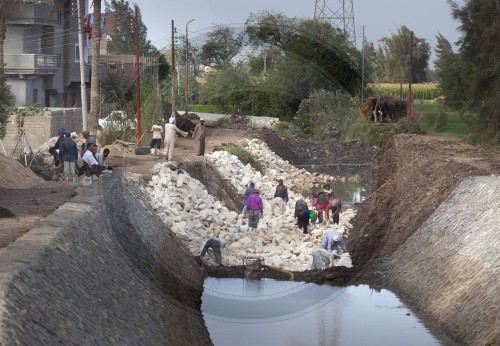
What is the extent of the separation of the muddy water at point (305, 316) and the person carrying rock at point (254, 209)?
5.22 metres

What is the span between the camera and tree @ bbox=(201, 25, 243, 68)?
160ft

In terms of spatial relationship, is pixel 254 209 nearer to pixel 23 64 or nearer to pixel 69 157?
pixel 69 157

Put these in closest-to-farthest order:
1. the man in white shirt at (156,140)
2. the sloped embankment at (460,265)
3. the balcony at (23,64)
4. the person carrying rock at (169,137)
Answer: the sloped embankment at (460,265)
the person carrying rock at (169,137)
the man in white shirt at (156,140)
the balcony at (23,64)

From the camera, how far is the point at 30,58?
51156mm

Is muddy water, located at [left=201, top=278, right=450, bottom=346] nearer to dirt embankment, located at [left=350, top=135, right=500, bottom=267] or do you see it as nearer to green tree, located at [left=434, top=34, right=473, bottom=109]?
dirt embankment, located at [left=350, top=135, right=500, bottom=267]

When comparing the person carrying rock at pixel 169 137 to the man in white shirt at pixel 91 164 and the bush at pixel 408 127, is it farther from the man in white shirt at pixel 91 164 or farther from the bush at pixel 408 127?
the bush at pixel 408 127

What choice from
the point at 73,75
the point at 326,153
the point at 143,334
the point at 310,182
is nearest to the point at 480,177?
the point at 143,334

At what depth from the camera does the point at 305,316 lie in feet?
71.1

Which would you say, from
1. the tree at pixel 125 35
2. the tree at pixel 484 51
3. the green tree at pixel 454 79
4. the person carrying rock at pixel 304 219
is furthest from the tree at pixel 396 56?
the person carrying rock at pixel 304 219

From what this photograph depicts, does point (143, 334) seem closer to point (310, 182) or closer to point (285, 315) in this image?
point (285, 315)

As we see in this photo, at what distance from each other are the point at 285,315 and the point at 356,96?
1493 inches

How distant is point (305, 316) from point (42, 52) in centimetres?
3799

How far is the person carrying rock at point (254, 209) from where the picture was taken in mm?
28172

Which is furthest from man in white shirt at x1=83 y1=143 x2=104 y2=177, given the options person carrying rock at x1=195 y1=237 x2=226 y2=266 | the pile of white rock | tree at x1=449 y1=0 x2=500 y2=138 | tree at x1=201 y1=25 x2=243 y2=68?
tree at x1=201 y1=25 x2=243 y2=68
